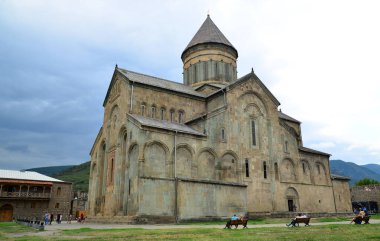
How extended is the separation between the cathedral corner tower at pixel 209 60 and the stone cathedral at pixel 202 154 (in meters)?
0.12

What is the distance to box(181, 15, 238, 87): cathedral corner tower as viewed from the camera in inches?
1339

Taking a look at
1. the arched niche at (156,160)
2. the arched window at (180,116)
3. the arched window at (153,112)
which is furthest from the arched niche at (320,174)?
the arched window at (153,112)

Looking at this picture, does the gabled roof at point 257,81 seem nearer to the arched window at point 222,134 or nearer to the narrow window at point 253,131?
the narrow window at point 253,131

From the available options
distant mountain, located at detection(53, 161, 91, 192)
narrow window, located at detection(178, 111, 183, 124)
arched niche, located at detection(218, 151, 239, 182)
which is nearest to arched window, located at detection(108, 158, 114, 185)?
narrow window, located at detection(178, 111, 183, 124)

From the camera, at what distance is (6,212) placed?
1511 inches

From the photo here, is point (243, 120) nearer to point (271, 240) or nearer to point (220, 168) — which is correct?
point (220, 168)

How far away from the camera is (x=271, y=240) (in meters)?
8.51

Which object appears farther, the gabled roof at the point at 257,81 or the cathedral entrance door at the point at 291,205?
the cathedral entrance door at the point at 291,205

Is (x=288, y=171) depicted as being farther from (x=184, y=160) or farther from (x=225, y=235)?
(x=225, y=235)

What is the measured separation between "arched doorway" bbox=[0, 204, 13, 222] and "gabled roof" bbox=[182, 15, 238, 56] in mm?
29684

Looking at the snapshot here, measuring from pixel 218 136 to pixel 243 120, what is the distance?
356 centimetres

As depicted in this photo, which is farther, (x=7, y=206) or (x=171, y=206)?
(x=7, y=206)

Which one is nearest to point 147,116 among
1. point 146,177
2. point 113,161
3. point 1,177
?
point 113,161

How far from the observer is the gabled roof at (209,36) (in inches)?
1371
